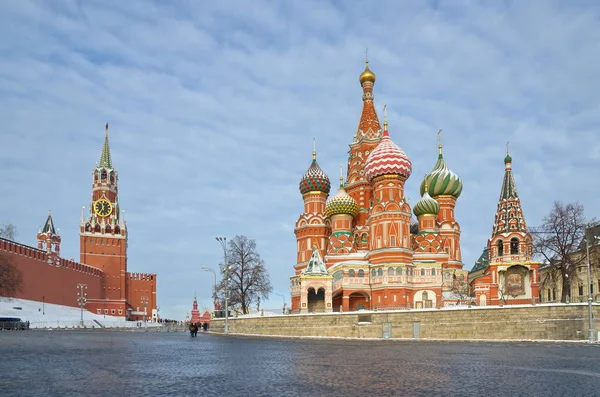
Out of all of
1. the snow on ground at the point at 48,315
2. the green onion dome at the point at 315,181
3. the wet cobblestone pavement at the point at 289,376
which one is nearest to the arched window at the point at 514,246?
the green onion dome at the point at 315,181

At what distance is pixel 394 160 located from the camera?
57812 mm

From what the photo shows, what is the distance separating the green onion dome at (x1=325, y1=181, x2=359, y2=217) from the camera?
62906 millimetres

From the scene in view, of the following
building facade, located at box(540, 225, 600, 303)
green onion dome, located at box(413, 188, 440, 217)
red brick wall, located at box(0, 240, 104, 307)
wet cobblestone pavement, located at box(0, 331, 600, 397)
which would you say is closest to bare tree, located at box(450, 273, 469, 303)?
green onion dome, located at box(413, 188, 440, 217)

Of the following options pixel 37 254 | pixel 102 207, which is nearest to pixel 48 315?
pixel 37 254

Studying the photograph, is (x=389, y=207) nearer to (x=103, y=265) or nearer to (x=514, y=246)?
(x=514, y=246)

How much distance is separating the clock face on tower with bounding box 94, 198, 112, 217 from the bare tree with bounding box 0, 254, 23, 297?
36118mm

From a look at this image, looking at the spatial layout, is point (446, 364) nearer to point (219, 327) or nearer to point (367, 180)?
point (219, 327)

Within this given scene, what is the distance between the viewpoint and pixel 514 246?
5478cm

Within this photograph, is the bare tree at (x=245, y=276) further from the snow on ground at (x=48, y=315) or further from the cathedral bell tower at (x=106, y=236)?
the cathedral bell tower at (x=106, y=236)

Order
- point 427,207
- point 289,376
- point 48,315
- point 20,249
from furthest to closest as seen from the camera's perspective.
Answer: point 20,249 → point 48,315 → point 427,207 → point 289,376

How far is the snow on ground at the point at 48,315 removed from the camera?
66581mm

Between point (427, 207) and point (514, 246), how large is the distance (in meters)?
9.94

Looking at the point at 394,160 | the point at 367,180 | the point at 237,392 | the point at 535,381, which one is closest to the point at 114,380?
the point at 237,392

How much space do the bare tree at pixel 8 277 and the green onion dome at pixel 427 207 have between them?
4465 cm
